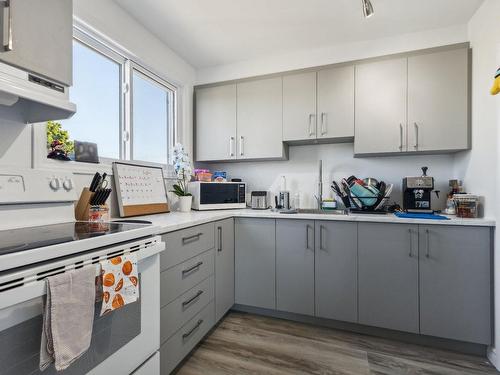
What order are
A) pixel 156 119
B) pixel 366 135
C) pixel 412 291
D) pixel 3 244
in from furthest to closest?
pixel 156 119 < pixel 366 135 < pixel 412 291 < pixel 3 244

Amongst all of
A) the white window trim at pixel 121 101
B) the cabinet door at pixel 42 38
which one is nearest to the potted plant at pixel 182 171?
the white window trim at pixel 121 101

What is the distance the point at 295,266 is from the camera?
2068 millimetres

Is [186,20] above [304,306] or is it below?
above

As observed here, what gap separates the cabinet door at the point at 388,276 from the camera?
180 cm

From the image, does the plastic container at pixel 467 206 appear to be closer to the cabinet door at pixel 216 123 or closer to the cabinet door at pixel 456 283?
the cabinet door at pixel 456 283

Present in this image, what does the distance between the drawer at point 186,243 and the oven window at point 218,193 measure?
1.77 feet

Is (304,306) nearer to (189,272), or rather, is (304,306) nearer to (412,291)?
(412,291)

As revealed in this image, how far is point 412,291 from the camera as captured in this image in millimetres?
1797

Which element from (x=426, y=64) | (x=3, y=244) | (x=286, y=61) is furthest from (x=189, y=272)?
(x=426, y=64)

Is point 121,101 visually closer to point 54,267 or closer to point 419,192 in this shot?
point 54,267

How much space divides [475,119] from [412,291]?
1.31 m

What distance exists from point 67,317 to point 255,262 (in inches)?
62.4

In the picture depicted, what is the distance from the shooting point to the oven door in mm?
617

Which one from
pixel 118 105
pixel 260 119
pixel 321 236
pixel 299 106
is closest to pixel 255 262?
pixel 321 236
